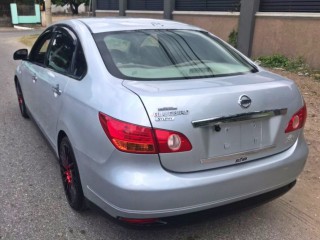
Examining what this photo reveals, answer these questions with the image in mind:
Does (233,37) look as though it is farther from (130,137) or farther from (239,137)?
(130,137)

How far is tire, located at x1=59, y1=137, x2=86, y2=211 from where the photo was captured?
2986 millimetres

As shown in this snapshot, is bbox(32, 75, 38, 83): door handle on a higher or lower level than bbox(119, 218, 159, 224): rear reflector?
higher

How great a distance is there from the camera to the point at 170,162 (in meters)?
2.37

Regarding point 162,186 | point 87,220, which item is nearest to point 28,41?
point 87,220

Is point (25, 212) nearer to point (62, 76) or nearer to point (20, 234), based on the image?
point (20, 234)

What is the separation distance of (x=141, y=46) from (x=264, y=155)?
136cm

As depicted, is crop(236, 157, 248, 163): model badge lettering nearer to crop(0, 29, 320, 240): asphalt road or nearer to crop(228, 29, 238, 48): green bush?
crop(0, 29, 320, 240): asphalt road

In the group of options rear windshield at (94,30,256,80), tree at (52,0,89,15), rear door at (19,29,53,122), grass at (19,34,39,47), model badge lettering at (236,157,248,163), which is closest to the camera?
model badge lettering at (236,157,248,163)

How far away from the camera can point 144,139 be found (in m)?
2.31

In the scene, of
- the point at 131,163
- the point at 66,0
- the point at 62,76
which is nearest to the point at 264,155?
the point at 131,163

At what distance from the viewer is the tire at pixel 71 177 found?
299cm

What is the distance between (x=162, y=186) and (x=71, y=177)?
1.11 meters

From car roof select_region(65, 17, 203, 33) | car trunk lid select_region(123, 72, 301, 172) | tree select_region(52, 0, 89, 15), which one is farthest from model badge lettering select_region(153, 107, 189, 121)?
tree select_region(52, 0, 89, 15)

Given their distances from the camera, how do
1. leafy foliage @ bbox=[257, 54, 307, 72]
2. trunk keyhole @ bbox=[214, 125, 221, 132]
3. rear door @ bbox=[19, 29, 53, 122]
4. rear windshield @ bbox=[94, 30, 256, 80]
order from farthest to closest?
leafy foliage @ bbox=[257, 54, 307, 72] → rear door @ bbox=[19, 29, 53, 122] → rear windshield @ bbox=[94, 30, 256, 80] → trunk keyhole @ bbox=[214, 125, 221, 132]
